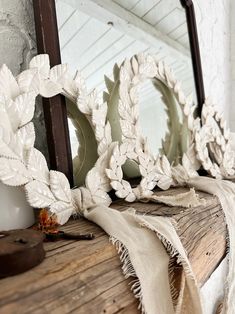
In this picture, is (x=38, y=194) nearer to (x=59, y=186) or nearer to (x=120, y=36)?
(x=59, y=186)

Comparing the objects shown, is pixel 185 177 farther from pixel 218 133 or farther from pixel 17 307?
pixel 17 307

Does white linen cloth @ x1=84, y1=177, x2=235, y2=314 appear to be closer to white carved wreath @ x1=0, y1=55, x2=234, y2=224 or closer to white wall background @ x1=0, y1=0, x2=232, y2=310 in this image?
white carved wreath @ x1=0, y1=55, x2=234, y2=224

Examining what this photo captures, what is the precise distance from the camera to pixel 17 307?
22 cm

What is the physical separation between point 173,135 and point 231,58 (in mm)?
720

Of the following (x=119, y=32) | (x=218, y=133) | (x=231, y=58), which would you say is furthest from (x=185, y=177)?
(x=231, y=58)

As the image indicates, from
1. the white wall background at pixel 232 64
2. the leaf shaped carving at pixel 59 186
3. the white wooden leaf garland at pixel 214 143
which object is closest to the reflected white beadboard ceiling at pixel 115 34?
the white wooden leaf garland at pixel 214 143

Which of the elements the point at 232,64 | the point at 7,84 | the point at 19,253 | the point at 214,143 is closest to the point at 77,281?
the point at 19,253

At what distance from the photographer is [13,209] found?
0.39m

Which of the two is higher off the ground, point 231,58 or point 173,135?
point 231,58

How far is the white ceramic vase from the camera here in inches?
14.7

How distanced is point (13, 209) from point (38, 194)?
39 millimetres

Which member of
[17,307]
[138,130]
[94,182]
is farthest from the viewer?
[138,130]

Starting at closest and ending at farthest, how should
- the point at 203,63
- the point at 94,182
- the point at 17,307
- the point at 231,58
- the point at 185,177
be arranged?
the point at 17,307
the point at 94,182
the point at 185,177
the point at 203,63
the point at 231,58

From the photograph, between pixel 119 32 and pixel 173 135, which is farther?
pixel 173 135
